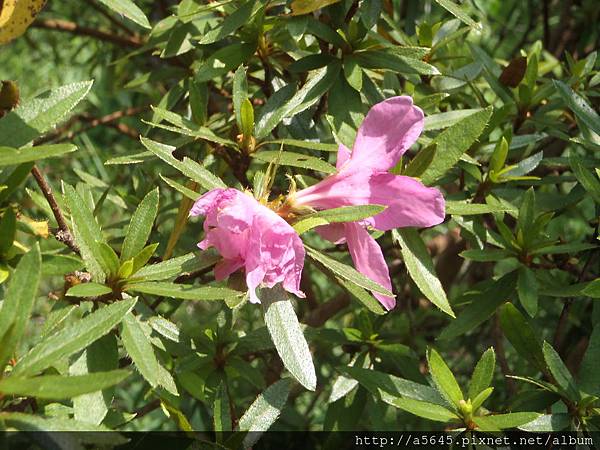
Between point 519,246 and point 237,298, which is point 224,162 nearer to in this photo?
point 237,298

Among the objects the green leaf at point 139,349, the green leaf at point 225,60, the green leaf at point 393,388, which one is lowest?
the green leaf at point 393,388

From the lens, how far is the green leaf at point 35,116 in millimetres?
837

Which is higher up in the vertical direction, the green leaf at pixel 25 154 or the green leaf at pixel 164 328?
the green leaf at pixel 25 154

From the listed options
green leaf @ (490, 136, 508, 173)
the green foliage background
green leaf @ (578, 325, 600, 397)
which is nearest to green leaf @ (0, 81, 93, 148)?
the green foliage background

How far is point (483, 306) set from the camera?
1.20 m

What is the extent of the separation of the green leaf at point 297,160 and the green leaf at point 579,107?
1.44 ft

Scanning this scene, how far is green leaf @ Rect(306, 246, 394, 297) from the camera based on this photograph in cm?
86

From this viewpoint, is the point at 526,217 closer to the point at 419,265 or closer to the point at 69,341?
the point at 419,265

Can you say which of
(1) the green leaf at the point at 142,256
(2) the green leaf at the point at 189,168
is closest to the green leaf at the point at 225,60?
(2) the green leaf at the point at 189,168

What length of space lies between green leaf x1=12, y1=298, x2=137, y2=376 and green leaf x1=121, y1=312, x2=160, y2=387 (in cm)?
8

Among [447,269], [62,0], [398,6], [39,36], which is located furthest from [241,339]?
[39,36]

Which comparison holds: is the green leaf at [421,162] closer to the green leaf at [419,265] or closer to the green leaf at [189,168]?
A: the green leaf at [419,265]

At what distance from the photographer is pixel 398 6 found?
6.35 ft

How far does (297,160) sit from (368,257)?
0.50 feet
